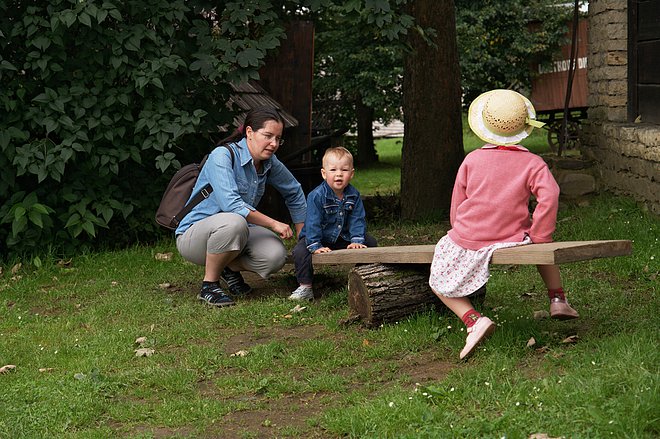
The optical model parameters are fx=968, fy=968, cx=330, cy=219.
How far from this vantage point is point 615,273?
7070mm

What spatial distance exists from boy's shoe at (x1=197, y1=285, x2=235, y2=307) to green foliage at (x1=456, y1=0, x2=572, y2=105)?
15747mm

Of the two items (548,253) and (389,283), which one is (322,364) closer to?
(389,283)

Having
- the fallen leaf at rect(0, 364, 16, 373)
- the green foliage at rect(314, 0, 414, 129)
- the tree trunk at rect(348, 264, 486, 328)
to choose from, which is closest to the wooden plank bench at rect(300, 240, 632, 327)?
the tree trunk at rect(348, 264, 486, 328)

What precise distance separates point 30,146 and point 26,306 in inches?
71.1

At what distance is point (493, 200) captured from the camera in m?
5.22

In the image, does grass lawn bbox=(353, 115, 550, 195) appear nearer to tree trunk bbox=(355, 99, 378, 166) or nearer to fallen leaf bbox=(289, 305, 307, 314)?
tree trunk bbox=(355, 99, 378, 166)

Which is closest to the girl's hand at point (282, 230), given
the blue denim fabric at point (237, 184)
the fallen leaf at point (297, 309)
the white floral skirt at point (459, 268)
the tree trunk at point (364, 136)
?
the blue denim fabric at point (237, 184)

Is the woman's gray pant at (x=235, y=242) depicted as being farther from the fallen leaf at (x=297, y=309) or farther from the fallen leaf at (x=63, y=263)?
the fallen leaf at (x=63, y=263)

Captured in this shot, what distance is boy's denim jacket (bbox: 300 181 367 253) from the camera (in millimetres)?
6801

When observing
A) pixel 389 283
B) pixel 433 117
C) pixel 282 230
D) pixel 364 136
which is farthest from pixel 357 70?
pixel 389 283

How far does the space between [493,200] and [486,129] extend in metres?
0.39

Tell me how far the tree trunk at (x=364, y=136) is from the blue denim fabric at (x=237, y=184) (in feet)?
51.4

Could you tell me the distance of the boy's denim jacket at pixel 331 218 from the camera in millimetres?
6801

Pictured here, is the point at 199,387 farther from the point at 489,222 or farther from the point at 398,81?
the point at 398,81
